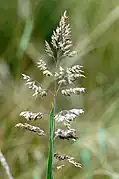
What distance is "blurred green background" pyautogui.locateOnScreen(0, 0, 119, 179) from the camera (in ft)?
4.36

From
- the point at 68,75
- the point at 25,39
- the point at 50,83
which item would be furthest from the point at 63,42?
the point at 50,83

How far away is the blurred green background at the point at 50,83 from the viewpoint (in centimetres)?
133

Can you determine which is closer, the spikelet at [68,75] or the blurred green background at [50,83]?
the spikelet at [68,75]

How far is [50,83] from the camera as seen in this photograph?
1493 millimetres

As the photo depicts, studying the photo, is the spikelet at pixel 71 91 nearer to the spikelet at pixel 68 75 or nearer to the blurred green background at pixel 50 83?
the spikelet at pixel 68 75

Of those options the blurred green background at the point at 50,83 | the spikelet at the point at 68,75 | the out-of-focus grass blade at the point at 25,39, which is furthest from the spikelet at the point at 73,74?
the out-of-focus grass blade at the point at 25,39

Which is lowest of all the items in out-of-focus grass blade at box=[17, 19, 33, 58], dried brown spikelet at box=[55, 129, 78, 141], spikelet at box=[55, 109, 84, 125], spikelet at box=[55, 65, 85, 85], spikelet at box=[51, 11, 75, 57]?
dried brown spikelet at box=[55, 129, 78, 141]

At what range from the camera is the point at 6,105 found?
149 cm

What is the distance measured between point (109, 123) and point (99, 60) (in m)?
0.31

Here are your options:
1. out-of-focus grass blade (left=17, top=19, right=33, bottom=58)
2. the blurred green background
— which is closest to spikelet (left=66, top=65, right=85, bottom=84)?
the blurred green background

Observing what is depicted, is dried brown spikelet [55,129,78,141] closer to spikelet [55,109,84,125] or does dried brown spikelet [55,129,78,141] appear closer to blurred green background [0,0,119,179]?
spikelet [55,109,84,125]

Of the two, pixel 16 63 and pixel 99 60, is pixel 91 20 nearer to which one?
pixel 99 60

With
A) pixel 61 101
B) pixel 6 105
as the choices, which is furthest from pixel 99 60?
pixel 6 105

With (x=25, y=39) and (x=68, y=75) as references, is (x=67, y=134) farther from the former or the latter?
(x=25, y=39)
